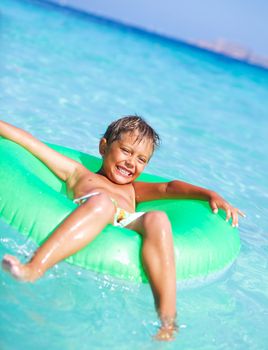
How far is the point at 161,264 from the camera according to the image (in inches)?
87.9

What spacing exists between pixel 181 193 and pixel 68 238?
99 centimetres

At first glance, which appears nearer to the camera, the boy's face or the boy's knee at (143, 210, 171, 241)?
the boy's knee at (143, 210, 171, 241)

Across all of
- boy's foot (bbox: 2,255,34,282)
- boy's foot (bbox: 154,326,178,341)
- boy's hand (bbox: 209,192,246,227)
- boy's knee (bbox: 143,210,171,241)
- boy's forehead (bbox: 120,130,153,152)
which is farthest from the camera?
boy's hand (bbox: 209,192,246,227)

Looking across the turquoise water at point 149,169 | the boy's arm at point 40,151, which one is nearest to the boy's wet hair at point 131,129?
the boy's arm at point 40,151

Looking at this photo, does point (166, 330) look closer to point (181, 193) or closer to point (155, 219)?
point (155, 219)

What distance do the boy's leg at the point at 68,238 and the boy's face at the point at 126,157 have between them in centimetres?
50

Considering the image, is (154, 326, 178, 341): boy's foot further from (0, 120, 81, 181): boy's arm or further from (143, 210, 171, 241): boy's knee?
(0, 120, 81, 181): boy's arm

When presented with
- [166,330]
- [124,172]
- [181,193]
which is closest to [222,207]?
[181,193]

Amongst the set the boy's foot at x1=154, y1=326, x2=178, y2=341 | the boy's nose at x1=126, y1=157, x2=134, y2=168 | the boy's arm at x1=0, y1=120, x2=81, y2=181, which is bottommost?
the boy's foot at x1=154, y1=326, x2=178, y2=341

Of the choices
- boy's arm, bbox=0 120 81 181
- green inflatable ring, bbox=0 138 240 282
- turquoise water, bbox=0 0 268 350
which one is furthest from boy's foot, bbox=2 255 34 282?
boy's arm, bbox=0 120 81 181

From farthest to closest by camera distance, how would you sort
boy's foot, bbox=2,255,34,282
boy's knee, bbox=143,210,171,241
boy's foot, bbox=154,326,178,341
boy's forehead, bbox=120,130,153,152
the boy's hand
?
1. the boy's hand
2. boy's forehead, bbox=120,130,153,152
3. boy's knee, bbox=143,210,171,241
4. boy's foot, bbox=154,326,178,341
5. boy's foot, bbox=2,255,34,282

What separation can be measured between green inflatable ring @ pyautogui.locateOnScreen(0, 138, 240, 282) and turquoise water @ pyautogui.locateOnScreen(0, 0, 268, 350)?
9cm

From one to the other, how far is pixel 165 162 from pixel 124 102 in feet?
9.66

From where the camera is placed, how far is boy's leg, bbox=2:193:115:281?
1982mm
